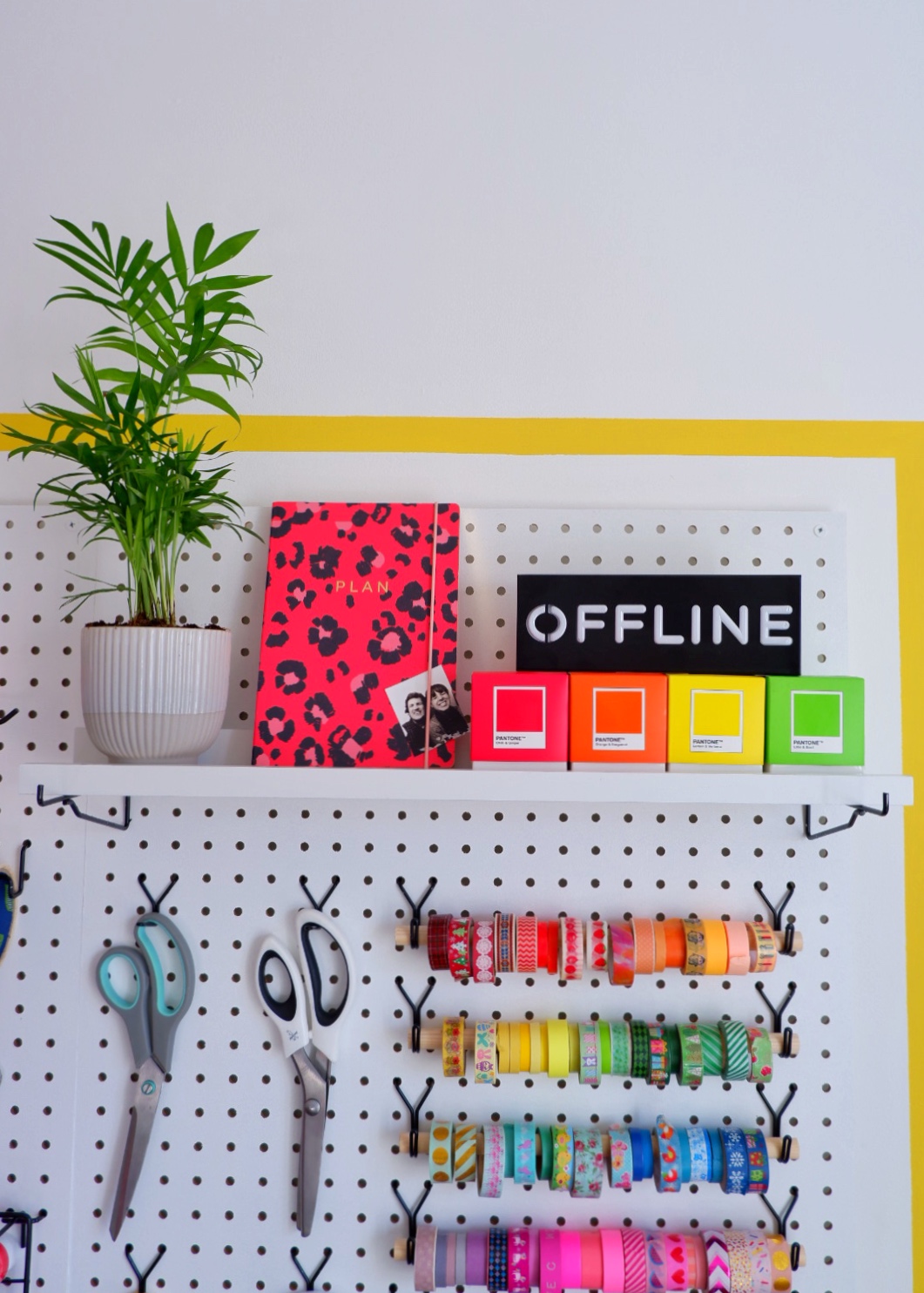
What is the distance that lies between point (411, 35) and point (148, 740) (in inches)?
38.3

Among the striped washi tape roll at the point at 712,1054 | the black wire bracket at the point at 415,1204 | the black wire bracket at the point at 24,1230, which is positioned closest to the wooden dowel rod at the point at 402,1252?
the black wire bracket at the point at 415,1204

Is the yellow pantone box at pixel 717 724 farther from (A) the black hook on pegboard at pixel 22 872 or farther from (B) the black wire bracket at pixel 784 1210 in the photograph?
(A) the black hook on pegboard at pixel 22 872

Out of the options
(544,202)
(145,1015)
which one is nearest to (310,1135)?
(145,1015)

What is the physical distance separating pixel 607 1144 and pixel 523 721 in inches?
20.0

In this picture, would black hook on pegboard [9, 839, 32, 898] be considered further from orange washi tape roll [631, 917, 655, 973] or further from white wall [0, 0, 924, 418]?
orange washi tape roll [631, 917, 655, 973]

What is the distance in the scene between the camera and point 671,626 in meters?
1.08

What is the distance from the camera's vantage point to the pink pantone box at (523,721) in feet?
3.38

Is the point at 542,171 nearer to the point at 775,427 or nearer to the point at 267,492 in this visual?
the point at 775,427

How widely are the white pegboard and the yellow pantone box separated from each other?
16 cm

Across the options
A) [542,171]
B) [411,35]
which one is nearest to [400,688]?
[542,171]

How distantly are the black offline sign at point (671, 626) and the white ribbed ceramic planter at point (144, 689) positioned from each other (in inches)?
14.5

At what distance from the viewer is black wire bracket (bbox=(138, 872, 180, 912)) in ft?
3.92

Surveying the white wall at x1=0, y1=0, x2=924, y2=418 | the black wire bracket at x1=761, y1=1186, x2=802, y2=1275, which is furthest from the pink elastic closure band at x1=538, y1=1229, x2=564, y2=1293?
the white wall at x1=0, y1=0, x2=924, y2=418

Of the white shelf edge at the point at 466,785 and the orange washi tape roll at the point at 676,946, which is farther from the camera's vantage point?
the orange washi tape roll at the point at 676,946
